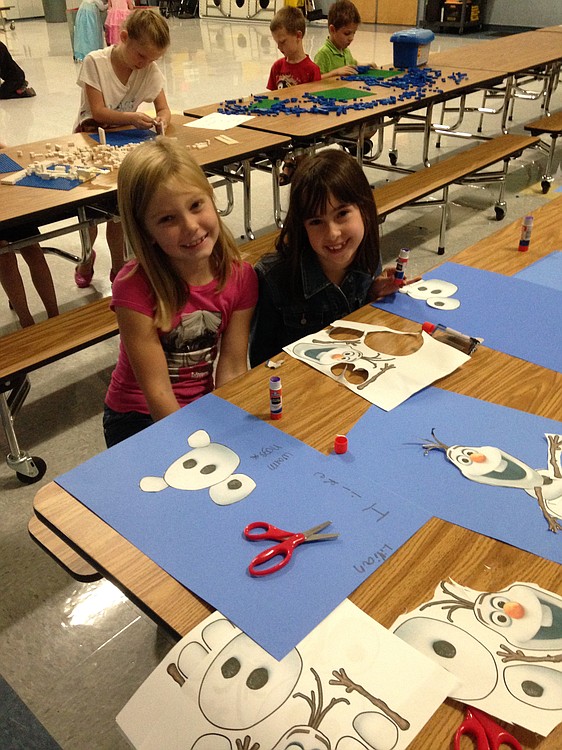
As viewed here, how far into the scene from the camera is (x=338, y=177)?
4.47 feet

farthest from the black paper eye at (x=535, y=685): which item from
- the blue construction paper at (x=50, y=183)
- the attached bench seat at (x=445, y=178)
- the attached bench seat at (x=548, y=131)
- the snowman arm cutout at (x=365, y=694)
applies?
the attached bench seat at (x=548, y=131)

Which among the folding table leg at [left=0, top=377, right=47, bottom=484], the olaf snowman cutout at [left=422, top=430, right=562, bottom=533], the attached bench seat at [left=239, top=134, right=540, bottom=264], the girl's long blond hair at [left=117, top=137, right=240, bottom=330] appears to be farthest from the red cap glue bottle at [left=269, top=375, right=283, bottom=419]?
the attached bench seat at [left=239, top=134, right=540, bottom=264]

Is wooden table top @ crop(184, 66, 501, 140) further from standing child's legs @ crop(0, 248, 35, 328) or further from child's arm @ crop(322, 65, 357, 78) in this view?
standing child's legs @ crop(0, 248, 35, 328)

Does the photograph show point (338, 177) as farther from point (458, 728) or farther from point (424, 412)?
point (458, 728)

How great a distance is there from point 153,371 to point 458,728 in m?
0.93

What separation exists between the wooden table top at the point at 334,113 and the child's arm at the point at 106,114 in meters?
0.45

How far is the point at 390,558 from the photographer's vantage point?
0.82 meters

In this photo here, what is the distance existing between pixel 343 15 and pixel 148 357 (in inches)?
136

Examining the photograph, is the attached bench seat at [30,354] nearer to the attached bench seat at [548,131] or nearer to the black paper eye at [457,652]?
the black paper eye at [457,652]

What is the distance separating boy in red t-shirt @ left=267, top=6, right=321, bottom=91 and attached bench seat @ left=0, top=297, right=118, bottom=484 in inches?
97.4

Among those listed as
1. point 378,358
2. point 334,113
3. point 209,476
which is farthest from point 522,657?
point 334,113

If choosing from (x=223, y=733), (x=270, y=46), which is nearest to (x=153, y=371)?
(x=223, y=733)

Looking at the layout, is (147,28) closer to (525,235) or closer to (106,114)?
(106,114)

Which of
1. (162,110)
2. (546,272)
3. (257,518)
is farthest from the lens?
(162,110)
